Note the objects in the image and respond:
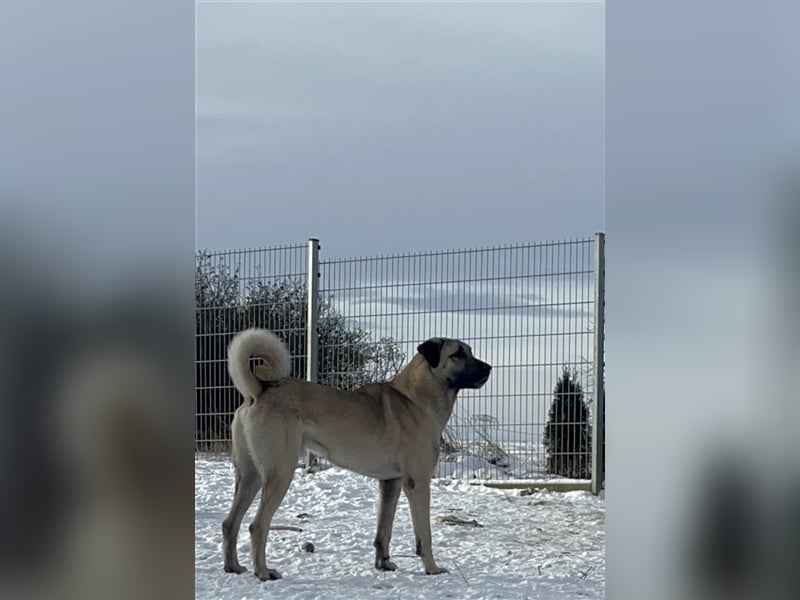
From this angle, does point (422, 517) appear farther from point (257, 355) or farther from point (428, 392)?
point (257, 355)

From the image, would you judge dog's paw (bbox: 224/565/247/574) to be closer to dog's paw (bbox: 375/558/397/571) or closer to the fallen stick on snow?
dog's paw (bbox: 375/558/397/571)

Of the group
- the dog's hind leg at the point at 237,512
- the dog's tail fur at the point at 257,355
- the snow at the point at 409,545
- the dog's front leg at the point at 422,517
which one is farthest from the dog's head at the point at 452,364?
the dog's hind leg at the point at 237,512

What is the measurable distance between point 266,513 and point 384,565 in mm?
628

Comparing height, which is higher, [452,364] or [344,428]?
[452,364]

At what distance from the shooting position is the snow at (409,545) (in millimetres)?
3988

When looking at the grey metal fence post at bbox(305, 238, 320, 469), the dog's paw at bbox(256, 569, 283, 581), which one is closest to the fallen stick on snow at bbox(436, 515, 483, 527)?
the grey metal fence post at bbox(305, 238, 320, 469)
